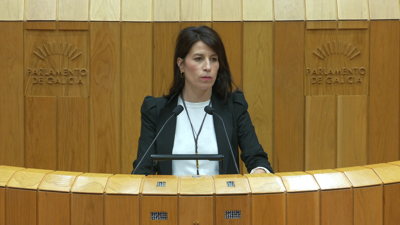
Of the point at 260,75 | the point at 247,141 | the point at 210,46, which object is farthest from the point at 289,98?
the point at 210,46

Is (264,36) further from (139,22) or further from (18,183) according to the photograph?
(18,183)

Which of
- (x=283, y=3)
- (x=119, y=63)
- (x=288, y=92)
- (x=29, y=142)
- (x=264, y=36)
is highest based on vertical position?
(x=283, y=3)

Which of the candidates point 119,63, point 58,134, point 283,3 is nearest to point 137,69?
point 119,63

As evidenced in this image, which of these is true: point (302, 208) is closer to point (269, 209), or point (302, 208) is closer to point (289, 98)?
point (269, 209)

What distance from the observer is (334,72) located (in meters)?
2.50

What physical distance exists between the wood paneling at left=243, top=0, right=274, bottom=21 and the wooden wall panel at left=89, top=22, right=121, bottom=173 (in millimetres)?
838

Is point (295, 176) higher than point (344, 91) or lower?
lower

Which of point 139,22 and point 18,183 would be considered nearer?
point 18,183

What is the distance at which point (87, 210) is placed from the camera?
91 cm

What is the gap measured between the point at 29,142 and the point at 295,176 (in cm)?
203

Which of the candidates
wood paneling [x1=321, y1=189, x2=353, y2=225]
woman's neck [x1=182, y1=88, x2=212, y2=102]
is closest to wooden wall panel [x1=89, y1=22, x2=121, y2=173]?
woman's neck [x1=182, y1=88, x2=212, y2=102]

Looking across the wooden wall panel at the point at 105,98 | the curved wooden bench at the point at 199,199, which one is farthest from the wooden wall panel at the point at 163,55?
the curved wooden bench at the point at 199,199

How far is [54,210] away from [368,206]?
2.53ft

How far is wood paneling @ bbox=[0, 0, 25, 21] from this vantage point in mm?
2449
